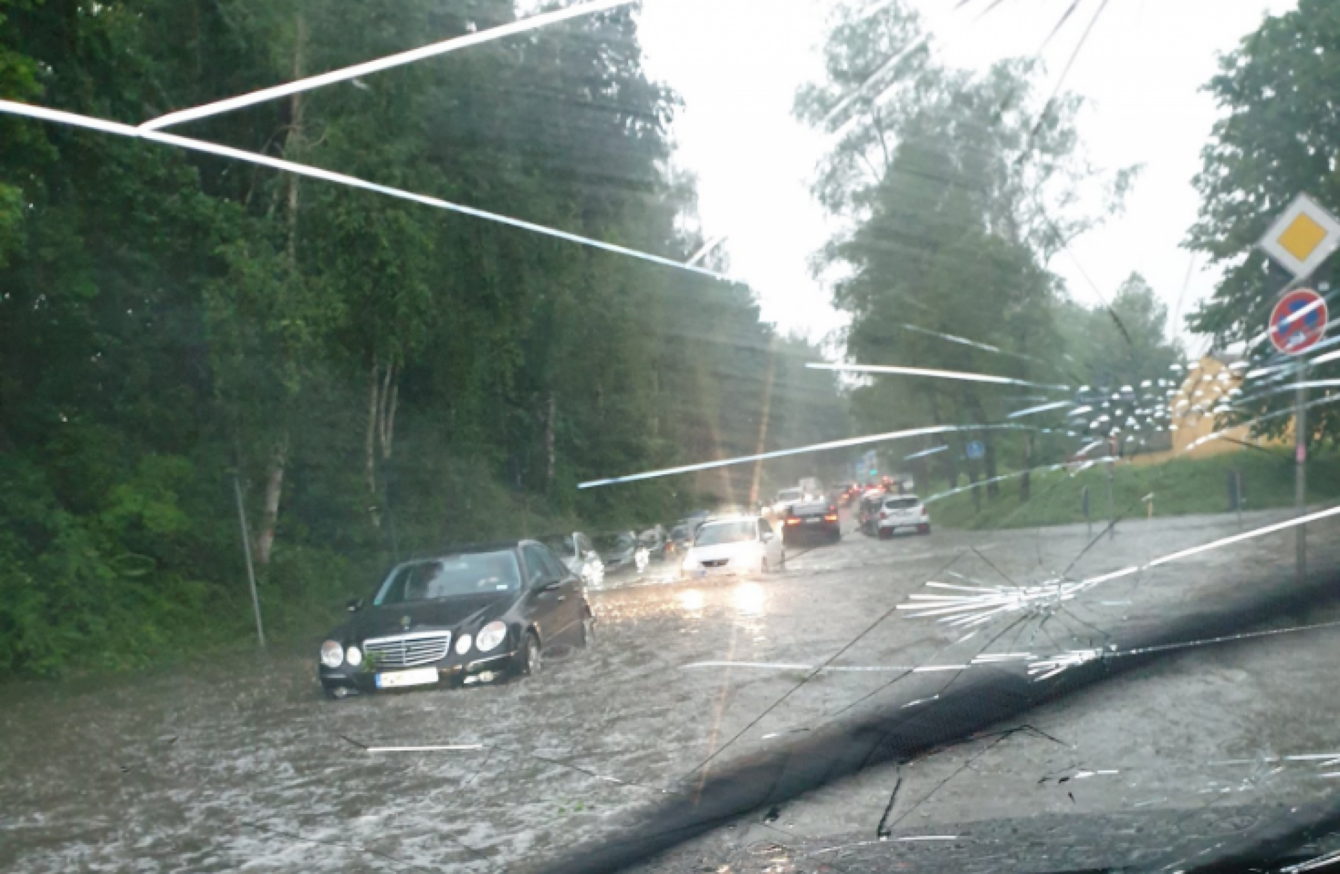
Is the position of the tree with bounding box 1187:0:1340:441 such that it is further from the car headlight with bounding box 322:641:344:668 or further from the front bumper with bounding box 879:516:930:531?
A: the car headlight with bounding box 322:641:344:668

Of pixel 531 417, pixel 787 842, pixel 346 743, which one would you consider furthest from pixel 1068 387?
pixel 531 417

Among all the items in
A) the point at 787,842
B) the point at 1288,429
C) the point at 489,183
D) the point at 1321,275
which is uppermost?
the point at 489,183

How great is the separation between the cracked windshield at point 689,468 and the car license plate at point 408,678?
0.11 ft

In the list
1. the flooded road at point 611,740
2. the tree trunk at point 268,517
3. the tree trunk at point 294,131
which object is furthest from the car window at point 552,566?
the tree trunk at point 268,517

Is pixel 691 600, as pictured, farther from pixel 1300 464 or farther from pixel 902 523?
pixel 1300 464

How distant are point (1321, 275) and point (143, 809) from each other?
23.0 ft

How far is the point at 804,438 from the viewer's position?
15.7 meters

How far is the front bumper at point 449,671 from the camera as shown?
11094 mm

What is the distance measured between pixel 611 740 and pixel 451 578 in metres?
4.52

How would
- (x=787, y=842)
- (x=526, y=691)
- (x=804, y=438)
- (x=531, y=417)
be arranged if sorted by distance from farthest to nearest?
(x=531, y=417) → (x=804, y=438) → (x=526, y=691) → (x=787, y=842)

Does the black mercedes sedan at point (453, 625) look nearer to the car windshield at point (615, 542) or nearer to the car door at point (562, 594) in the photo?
the car door at point (562, 594)

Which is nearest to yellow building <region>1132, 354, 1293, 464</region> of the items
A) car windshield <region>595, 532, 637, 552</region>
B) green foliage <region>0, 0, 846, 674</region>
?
green foliage <region>0, 0, 846, 674</region>

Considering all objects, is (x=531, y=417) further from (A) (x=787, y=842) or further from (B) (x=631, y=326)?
(A) (x=787, y=842)

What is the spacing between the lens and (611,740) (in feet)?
27.9
